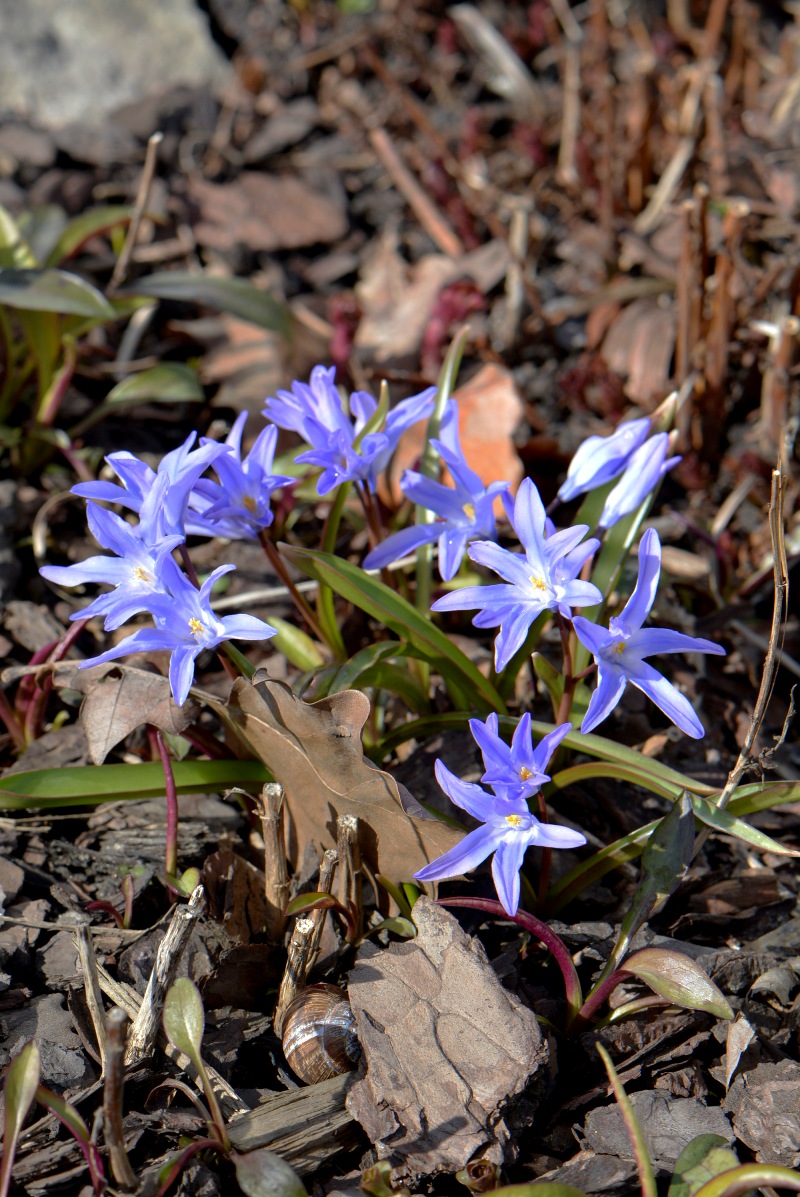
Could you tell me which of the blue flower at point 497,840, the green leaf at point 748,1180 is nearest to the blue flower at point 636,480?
the blue flower at point 497,840

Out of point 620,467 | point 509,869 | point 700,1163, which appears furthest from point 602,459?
point 700,1163

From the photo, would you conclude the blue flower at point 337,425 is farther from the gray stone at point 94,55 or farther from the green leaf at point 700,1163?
the gray stone at point 94,55

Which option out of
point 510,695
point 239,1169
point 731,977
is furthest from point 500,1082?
point 510,695

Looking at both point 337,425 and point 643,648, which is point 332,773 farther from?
point 337,425

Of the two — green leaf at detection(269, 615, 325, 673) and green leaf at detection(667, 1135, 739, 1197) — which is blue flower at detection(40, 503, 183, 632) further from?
green leaf at detection(667, 1135, 739, 1197)

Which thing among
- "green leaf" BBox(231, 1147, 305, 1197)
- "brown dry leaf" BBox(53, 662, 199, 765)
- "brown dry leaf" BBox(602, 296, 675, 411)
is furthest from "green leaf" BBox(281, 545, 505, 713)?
"brown dry leaf" BBox(602, 296, 675, 411)

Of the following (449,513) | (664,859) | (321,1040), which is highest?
(449,513)
